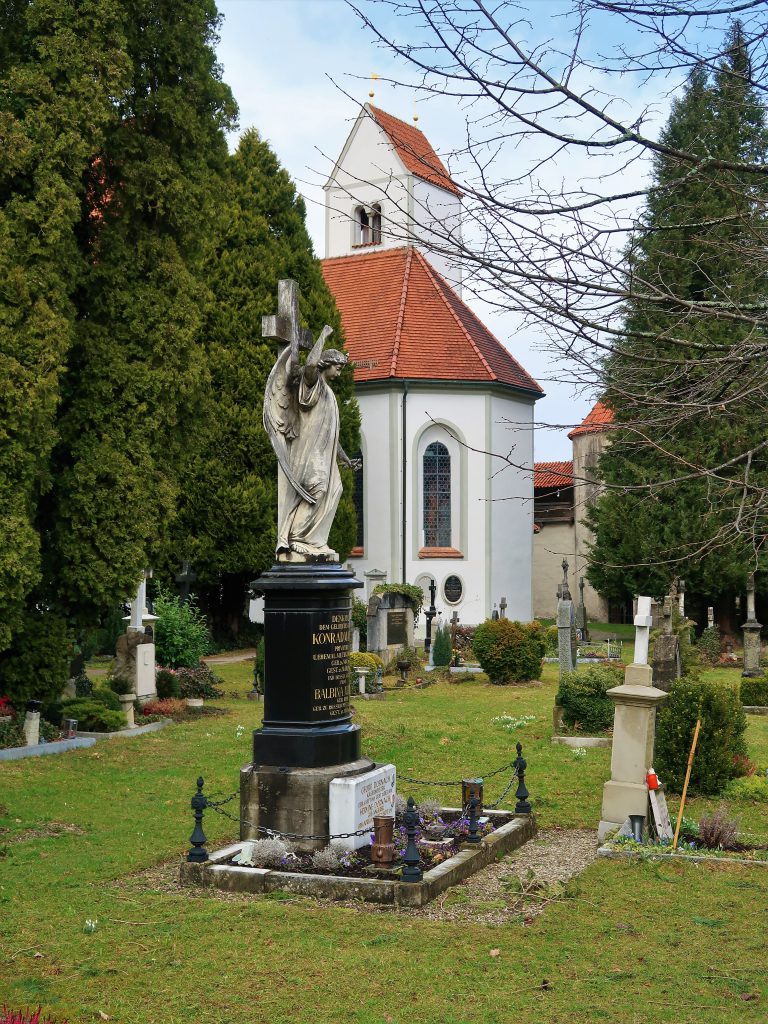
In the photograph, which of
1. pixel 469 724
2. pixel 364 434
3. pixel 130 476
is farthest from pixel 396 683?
pixel 364 434

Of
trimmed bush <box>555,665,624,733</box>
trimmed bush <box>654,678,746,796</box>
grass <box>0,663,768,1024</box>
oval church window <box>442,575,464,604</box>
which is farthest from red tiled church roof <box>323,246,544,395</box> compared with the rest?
grass <box>0,663,768,1024</box>

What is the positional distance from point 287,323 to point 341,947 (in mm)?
5699

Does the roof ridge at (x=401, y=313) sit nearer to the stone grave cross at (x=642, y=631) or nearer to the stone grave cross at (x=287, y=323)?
the stone grave cross at (x=287, y=323)

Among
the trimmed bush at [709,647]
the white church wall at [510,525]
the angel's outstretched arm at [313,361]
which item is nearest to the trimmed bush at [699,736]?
the angel's outstretched arm at [313,361]

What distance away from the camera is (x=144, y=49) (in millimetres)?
16609

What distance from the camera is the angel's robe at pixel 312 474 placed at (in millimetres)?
10188

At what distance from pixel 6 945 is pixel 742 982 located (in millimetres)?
4555

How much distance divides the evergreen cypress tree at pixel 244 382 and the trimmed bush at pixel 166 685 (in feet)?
30.6

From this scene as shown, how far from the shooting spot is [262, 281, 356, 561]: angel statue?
10242mm

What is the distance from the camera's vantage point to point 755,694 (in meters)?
19.6

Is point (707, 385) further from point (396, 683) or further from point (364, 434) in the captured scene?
point (364, 434)

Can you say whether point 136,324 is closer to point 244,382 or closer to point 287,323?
point 287,323

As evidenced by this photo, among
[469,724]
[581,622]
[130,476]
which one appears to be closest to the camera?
[130,476]

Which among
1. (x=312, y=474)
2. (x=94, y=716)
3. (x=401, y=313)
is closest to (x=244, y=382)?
(x=401, y=313)
